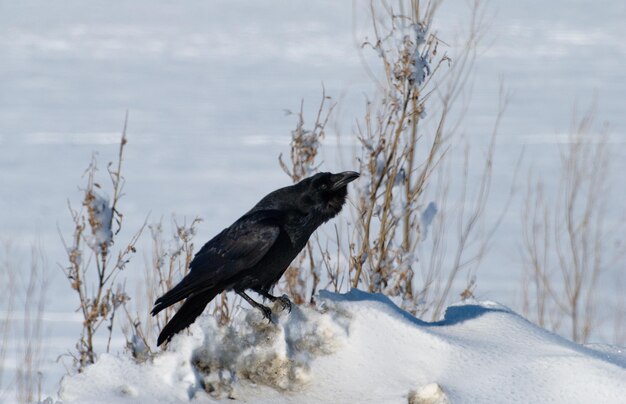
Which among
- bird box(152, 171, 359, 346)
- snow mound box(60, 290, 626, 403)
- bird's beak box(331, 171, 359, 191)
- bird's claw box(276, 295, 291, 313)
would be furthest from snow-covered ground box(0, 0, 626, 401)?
snow mound box(60, 290, 626, 403)

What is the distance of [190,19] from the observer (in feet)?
68.1

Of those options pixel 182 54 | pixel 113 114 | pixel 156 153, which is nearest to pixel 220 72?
pixel 182 54

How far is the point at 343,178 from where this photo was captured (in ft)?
12.4

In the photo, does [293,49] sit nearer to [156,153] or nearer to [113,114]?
[113,114]

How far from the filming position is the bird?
3.40 m

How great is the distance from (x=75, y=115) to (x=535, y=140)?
22.6 feet

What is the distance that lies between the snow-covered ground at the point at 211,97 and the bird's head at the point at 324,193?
8.83ft

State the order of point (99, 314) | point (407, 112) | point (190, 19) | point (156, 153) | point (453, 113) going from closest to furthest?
point (99, 314)
point (407, 112)
point (156, 153)
point (453, 113)
point (190, 19)

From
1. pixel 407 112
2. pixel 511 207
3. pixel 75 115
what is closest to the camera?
pixel 407 112

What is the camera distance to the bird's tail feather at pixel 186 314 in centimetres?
334

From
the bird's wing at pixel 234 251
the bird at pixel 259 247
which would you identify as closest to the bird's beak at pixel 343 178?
the bird at pixel 259 247

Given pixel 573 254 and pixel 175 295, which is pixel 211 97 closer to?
pixel 573 254

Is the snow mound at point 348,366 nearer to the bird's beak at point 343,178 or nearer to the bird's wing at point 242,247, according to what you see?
the bird's wing at point 242,247

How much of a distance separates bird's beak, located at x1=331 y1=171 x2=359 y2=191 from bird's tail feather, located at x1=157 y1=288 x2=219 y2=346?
0.63 m
